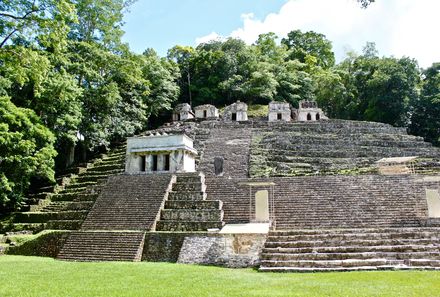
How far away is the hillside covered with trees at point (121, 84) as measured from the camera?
995cm

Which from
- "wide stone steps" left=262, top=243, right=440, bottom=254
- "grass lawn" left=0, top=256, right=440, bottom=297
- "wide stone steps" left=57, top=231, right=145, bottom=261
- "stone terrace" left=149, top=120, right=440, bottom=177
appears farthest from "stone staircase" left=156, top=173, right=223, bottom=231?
"stone terrace" left=149, top=120, right=440, bottom=177

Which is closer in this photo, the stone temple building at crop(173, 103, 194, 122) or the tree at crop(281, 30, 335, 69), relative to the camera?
the stone temple building at crop(173, 103, 194, 122)

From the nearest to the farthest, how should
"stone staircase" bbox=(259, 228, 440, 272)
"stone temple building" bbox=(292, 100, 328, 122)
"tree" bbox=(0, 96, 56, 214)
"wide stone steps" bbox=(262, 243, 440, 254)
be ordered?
"stone staircase" bbox=(259, 228, 440, 272) < "wide stone steps" bbox=(262, 243, 440, 254) < "tree" bbox=(0, 96, 56, 214) < "stone temple building" bbox=(292, 100, 328, 122)

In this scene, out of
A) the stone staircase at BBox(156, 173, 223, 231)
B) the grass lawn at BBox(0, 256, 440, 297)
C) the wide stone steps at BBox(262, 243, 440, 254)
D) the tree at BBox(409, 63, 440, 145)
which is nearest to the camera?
the grass lawn at BBox(0, 256, 440, 297)

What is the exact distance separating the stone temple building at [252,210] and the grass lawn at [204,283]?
1384mm

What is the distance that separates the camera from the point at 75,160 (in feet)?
102

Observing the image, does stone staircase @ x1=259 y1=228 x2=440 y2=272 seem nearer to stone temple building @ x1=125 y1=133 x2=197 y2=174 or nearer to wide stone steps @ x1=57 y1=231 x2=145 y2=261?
wide stone steps @ x1=57 y1=231 x2=145 y2=261

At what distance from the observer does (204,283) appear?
7.96m

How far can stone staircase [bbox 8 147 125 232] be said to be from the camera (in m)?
17.2

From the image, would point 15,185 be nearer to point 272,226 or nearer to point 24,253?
point 24,253

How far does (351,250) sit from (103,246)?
8117 mm

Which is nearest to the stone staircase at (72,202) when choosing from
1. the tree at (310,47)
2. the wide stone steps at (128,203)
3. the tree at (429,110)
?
the wide stone steps at (128,203)

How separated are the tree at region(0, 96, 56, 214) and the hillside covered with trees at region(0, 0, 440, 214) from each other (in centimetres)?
5

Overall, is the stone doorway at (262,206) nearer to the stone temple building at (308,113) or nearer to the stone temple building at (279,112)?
the stone temple building at (279,112)
